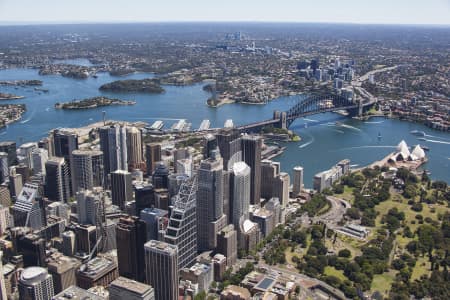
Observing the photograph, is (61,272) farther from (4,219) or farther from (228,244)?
(4,219)

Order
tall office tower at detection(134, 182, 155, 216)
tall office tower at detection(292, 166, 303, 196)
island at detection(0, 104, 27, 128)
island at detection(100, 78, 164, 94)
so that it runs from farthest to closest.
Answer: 1. island at detection(100, 78, 164, 94)
2. island at detection(0, 104, 27, 128)
3. tall office tower at detection(292, 166, 303, 196)
4. tall office tower at detection(134, 182, 155, 216)

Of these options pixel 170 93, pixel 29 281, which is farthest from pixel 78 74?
pixel 29 281

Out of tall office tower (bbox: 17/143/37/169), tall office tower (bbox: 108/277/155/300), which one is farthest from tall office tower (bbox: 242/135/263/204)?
tall office tower (bbox: 17/143/37/169)

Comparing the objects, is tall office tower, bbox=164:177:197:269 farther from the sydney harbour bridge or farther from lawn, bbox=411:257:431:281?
the sydney harbour bridge

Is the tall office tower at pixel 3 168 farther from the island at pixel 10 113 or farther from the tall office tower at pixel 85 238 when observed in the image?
the island at pixel 10 113

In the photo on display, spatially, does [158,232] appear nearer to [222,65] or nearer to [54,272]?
[54,272]

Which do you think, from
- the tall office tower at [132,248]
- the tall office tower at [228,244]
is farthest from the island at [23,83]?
the tall office tower at [132,248]
